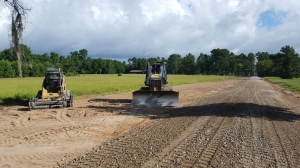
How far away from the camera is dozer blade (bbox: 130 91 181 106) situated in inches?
630

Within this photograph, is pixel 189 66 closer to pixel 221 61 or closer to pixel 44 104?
pixel 221 61

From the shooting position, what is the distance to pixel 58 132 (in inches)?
368

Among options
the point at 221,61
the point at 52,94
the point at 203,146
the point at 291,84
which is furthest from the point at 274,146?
the point at 221,61

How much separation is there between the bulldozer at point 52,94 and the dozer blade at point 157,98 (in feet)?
12.3

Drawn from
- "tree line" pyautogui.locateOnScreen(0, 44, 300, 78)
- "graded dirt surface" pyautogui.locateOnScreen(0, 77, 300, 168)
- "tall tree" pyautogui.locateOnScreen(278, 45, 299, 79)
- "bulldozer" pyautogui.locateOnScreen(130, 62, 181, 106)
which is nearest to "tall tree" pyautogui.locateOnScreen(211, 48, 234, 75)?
"tree line" pyautogui.locateOnScreen(0, 44, 300, 78)

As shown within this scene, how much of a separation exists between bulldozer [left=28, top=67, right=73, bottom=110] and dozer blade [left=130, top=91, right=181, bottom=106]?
3.74 meters

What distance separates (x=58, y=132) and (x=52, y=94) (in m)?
6.64

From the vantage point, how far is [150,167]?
5.68 metres

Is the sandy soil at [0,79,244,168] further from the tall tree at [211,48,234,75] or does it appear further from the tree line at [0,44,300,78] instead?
→ the tall tree at [211,48,234,75]

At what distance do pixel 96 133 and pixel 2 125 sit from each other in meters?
4.02

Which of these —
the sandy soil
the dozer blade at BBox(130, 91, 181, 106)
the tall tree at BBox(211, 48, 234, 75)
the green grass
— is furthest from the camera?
the tall tree at BBox(211, 48, 234, 75)

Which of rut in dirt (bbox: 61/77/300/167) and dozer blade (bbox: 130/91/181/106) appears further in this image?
dozer blade (bbox: 130/91/181/106)

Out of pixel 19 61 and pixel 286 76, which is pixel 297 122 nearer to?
pixel 19 61

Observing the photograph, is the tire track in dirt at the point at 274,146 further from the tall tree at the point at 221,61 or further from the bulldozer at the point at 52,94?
the tall tree at the point at 221,61
